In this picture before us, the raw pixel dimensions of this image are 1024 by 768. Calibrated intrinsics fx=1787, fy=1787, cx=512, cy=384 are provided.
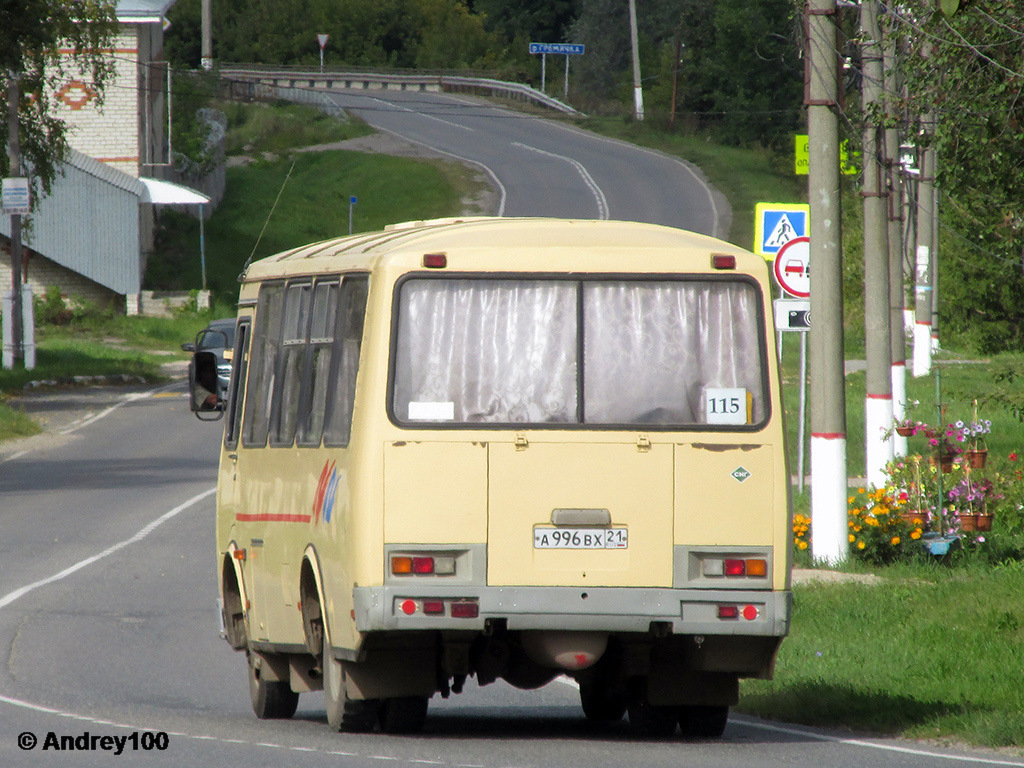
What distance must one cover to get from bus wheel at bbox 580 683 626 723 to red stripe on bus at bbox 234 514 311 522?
1884mm

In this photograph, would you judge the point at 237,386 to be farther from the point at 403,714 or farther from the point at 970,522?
the point at 970,522

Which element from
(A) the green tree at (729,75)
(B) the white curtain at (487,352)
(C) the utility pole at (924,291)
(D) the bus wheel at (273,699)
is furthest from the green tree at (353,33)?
(B) the white curtain at (487,352)

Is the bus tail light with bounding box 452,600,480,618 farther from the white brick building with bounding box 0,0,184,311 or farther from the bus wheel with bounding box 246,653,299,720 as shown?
the white brick building with bounding box 0,0,184,311

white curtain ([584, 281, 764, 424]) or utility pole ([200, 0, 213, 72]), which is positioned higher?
utility pole ([200, 0, 213, 72])

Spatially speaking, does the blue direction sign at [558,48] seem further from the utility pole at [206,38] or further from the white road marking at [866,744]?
the white road marking at [866,744]

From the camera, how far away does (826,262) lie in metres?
15.4

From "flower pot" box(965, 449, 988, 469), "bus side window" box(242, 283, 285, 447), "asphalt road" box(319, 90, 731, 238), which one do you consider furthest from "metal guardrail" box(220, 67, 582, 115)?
"bus side window" box(242, 283, 285, 447)

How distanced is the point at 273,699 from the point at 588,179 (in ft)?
196

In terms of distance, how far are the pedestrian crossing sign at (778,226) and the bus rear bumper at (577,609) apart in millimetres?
10185

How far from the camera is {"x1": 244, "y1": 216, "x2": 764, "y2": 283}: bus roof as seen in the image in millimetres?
8867

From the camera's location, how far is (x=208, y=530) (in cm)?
1981

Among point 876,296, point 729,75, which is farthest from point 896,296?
point 729,75

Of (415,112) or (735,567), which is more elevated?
(415,112)

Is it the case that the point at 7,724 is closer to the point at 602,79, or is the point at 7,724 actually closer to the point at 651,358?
the point at 651,358
